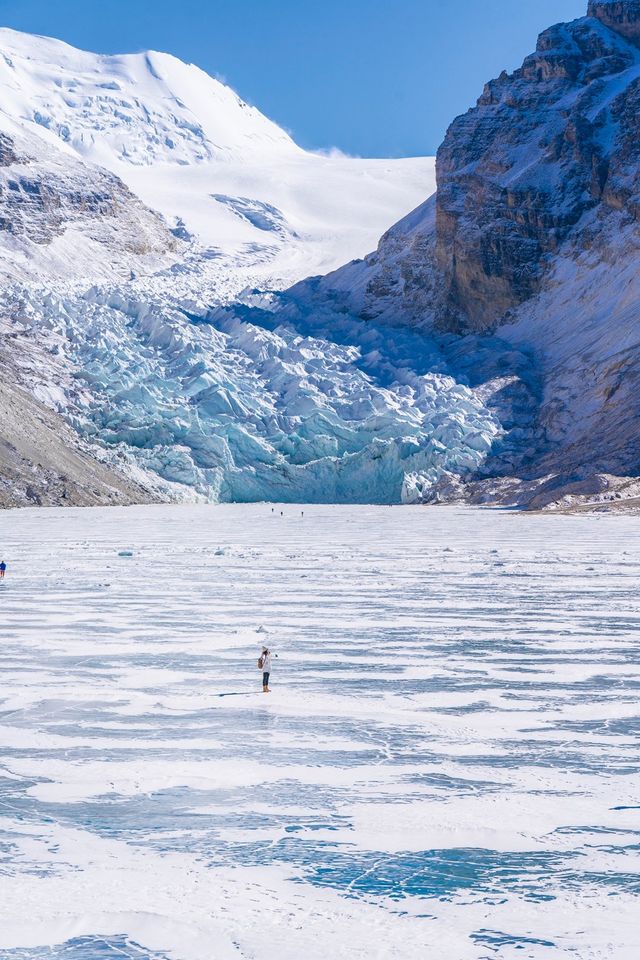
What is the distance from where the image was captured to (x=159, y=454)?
76688 mm

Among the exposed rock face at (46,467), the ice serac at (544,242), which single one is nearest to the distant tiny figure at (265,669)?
the exposed rock face at (46,467)

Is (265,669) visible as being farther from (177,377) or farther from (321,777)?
(177,377)

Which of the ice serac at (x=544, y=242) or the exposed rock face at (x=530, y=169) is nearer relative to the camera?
the ice serac at (x=544, y=242)

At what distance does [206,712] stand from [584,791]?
473cm

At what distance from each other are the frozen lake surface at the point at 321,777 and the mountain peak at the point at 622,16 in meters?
96.9

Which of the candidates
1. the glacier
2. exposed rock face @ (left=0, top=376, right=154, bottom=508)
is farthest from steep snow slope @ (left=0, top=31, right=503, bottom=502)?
exposed rock face @ (left=0, top=376, right=154, bottom=508)

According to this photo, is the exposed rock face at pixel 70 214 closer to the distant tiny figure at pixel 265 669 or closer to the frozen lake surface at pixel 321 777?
the frozen lake surface at pixel 321 777

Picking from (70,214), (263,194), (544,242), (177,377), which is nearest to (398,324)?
(544,242)

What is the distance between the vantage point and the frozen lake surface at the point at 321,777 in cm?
778

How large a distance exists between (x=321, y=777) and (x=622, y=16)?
11085cm

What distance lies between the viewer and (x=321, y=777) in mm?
10820

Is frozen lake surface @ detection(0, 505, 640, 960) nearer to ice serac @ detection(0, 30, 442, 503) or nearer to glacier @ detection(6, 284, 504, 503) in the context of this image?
ice serac @ detection(0, 30, 442, 503)

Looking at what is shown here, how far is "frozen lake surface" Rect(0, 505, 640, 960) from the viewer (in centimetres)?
778

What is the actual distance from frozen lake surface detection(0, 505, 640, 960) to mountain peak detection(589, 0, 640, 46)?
96.9 meters
